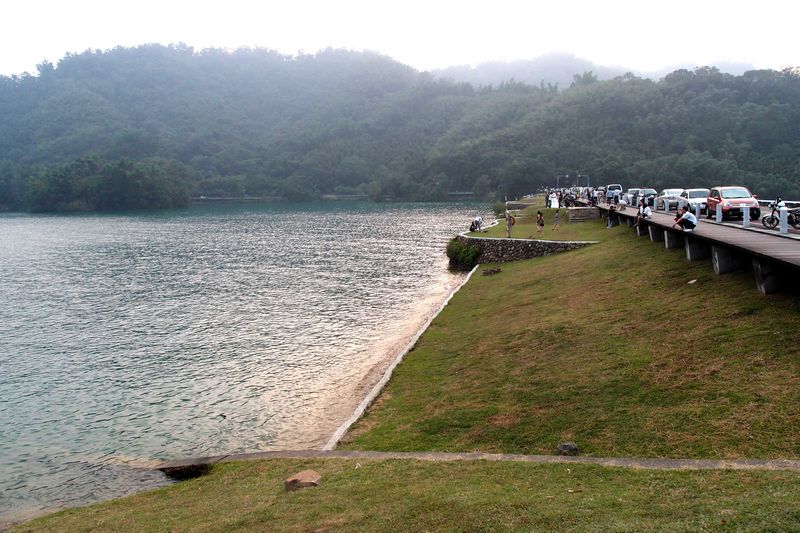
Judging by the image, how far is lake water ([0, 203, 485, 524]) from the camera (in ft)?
51.5

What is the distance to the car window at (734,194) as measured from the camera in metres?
31.5

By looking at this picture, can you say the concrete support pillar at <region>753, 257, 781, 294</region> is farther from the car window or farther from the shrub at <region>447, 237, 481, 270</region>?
the shrub at <region>447, 237, 481, 270</region>

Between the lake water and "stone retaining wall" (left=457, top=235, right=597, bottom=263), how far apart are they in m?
3.40

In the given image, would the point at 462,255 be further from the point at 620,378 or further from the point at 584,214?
the point at 620,378

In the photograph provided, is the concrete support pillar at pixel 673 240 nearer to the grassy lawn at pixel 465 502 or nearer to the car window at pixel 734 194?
the car window at pixel 734 194

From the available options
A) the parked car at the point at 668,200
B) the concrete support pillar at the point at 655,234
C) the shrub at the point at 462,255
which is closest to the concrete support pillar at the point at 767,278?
the concrete support pillar at the point at 655,234

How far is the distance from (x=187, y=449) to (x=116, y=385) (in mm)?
6757

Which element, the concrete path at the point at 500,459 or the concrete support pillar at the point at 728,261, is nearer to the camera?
the concrete path at the point at 500,459

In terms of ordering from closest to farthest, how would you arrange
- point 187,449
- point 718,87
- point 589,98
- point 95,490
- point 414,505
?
point 414,505 → point 95,490 → point 187,449 → point 718,87 → point 589,98

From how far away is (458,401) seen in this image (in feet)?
47.5

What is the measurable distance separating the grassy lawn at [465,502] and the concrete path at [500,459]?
38 cm

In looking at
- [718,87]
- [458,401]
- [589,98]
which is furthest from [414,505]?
[589,98]

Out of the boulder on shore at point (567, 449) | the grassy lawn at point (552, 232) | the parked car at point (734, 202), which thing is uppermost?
the parked car at point (734, 202)

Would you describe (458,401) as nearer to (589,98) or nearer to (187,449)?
(187,449)
